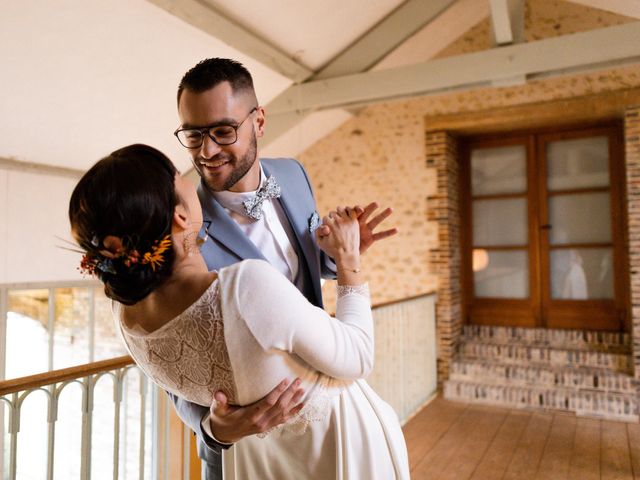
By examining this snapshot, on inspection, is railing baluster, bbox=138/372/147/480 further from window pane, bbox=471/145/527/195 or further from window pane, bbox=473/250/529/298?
window pane, bbox=471/145/527/195

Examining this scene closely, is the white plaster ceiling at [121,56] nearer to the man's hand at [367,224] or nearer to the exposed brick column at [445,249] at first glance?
the exposed brick column at [445,249]

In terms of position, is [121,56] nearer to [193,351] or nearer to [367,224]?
[367,224]

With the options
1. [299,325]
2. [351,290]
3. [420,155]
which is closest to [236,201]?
[351,290]

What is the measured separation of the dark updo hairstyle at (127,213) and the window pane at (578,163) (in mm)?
5553

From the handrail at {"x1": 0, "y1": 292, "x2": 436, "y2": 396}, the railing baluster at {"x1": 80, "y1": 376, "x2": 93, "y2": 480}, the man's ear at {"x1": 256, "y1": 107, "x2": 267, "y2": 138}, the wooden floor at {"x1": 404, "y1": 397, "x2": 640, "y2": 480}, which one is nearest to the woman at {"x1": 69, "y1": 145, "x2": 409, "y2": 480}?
the man's ear at {"x1": 256, "y1": 107, "x2": 267, "y2": 138}

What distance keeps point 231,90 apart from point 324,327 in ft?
2.06

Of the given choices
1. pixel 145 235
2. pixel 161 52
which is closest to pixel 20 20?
pixel 161 52

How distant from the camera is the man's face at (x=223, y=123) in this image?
115cm

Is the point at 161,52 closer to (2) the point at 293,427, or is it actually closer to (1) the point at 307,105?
(1) the point at 307,105

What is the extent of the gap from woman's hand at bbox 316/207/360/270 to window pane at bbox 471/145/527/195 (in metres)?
5.16

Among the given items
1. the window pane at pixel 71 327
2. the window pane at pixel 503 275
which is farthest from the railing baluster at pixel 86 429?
the window pane at pixel 503 275

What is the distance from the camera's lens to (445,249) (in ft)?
18.4

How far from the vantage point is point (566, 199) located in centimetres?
555

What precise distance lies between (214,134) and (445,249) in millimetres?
4762
